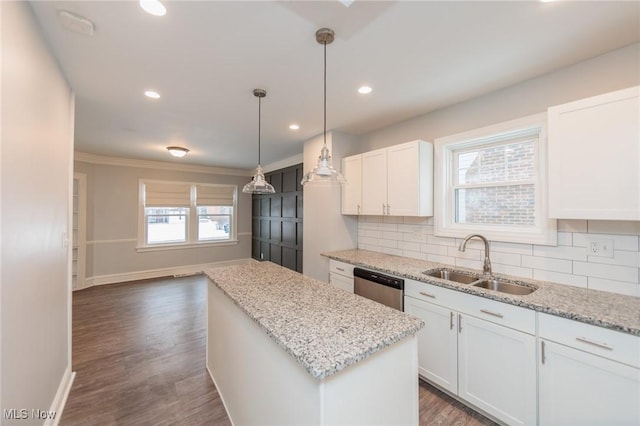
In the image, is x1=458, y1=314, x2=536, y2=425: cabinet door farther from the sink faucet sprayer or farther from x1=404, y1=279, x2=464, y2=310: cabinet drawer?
the sink faucet sprayer

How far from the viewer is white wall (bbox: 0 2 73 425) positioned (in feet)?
3.97

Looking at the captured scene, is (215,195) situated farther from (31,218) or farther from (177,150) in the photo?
(31,218)

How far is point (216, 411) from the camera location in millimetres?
1991

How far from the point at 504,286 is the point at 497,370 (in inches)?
27.6

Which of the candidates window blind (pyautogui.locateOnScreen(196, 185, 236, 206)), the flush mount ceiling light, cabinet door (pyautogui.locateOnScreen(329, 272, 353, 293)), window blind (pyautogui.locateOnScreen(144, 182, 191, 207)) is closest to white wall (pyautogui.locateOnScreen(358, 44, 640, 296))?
cabinet door (pyautogui.locateOnScreen(329, 272, 353, 293))

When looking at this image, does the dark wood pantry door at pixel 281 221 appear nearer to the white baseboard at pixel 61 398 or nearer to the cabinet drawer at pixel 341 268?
the cabinet drawer at pixel 341 268

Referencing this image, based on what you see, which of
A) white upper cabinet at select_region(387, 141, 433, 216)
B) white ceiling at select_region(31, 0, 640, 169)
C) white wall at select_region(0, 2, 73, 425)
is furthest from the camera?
white upper cabinet at select_region(387, 141, 433, 216)

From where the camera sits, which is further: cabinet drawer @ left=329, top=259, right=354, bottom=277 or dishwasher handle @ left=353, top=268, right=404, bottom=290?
cabinet drawer @ left=329, top=259, right=354, bottom=277

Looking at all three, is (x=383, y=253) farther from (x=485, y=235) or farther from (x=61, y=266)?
(x=61, y=266)

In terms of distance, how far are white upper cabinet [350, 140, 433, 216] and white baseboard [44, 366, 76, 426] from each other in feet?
10.5

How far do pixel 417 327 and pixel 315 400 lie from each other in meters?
0.59

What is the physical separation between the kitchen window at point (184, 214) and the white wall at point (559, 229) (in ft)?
16.1

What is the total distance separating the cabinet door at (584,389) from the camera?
136 cm

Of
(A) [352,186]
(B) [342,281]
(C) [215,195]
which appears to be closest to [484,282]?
(B) [342,281]
